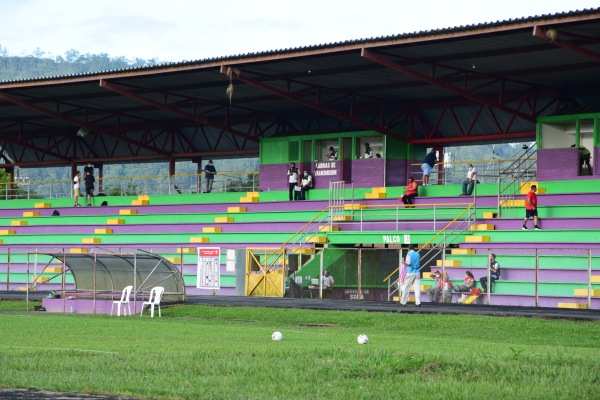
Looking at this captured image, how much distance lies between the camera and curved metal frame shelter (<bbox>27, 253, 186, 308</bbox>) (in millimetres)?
31188

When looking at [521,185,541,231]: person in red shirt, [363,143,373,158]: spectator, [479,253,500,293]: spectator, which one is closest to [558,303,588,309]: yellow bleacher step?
[479,253,500,293]: spectator

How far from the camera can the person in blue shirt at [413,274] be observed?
96.5 ft

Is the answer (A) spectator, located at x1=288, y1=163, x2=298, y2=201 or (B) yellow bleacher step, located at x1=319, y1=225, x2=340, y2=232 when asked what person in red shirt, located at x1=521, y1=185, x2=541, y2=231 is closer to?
(B) yellow bleacher step, located at x1=319, y1=225, x2=340, y2=232

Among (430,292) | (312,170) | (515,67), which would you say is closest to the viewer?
(430,292)

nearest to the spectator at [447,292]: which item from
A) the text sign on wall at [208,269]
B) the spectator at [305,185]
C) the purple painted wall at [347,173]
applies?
the text sign on wall at [208,269]

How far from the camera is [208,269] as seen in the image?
3500cm

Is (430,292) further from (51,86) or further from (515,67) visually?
(51,86)

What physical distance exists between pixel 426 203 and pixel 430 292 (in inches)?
310

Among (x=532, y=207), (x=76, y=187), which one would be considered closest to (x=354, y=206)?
(x=532, y=207)

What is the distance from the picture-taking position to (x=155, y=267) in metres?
31.0

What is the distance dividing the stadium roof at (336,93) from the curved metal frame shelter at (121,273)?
10.2m

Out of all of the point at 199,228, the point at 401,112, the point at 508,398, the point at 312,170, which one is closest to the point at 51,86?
the point at 199,228

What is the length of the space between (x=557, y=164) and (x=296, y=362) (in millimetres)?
27332

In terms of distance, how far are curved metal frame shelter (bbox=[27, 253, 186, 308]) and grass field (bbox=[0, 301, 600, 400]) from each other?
6.92 metres
